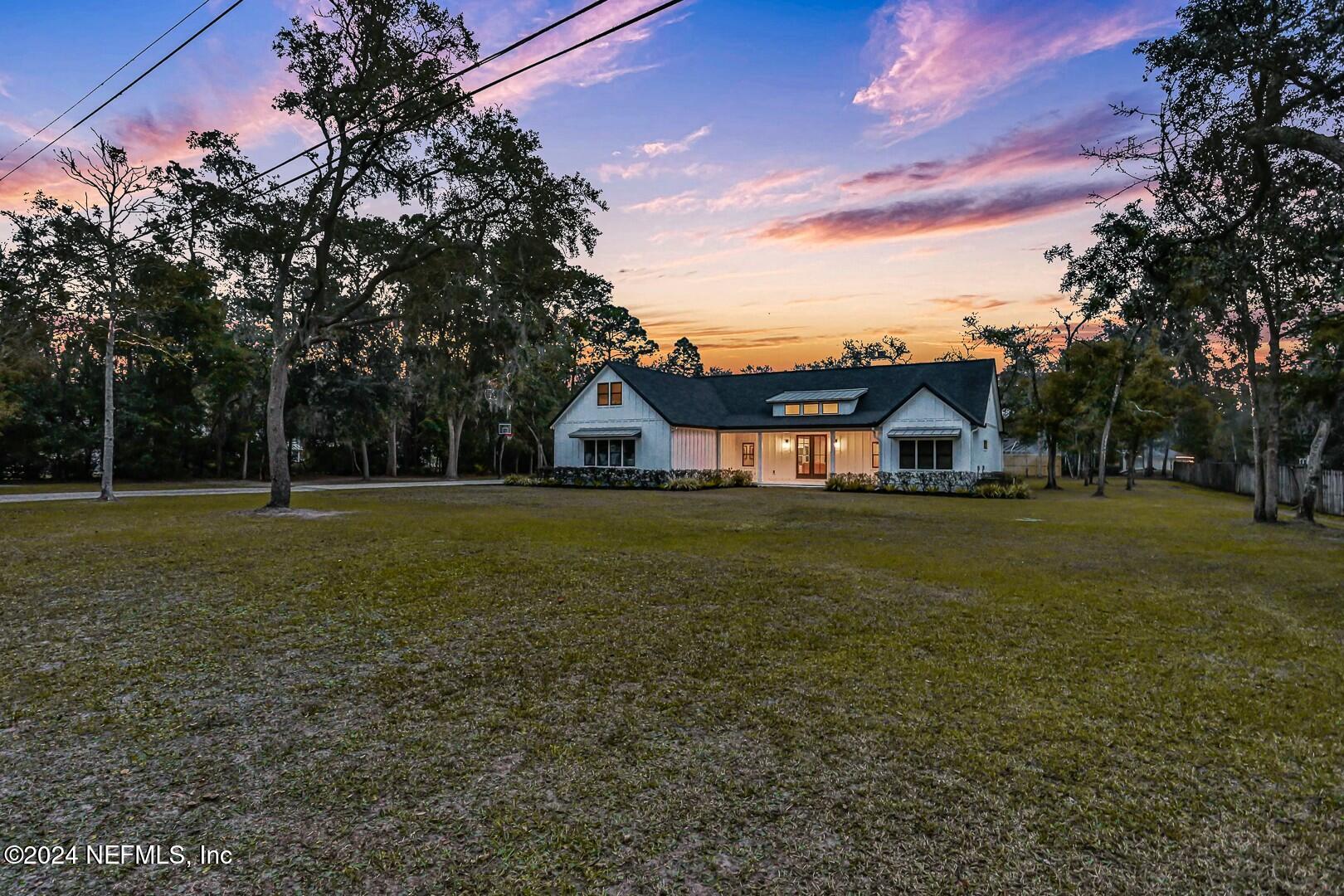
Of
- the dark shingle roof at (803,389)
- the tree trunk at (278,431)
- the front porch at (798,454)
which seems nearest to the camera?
the tree trunk at (278,431)

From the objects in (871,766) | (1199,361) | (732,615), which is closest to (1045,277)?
(1199,361)

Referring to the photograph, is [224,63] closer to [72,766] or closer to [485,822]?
[72,766]

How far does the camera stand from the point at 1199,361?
2686 cm

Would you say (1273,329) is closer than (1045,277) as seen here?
Yes

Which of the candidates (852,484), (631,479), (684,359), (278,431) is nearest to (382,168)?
(278,431)

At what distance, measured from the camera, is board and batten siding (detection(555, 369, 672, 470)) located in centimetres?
2703

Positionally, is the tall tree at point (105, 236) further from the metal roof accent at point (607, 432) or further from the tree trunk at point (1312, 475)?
the tree trunk at point (1312, 475)

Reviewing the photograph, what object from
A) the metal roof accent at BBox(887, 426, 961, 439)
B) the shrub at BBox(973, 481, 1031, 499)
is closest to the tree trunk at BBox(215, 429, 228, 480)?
the metal roof accent at BBox(887, 426, 961, 439)

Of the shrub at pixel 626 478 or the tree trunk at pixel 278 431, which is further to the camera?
the shrub at pixel 626 478

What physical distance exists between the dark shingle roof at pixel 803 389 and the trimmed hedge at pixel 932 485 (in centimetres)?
260

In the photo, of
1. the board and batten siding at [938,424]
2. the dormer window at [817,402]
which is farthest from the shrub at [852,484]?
the dormer window at [817,402]

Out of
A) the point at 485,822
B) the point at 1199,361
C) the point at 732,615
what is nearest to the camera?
the point at 485,822

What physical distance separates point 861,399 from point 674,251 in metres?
11.6

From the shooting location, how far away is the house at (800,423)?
81.8ft
